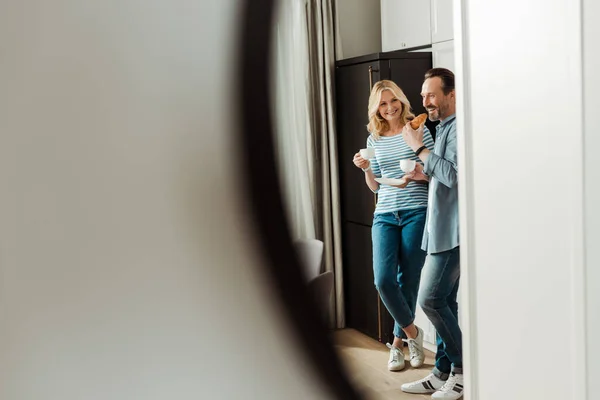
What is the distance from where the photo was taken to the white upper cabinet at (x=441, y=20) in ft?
5.45

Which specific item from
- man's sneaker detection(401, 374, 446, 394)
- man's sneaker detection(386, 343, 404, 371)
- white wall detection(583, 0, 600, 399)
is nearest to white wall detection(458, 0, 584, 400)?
white wall detection(583, 0, 600, 399)

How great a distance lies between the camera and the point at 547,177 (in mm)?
A: 1005

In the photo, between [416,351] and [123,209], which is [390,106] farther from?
[123,209]

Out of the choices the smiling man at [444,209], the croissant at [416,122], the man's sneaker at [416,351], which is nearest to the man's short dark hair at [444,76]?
the smiling man at [444,209]

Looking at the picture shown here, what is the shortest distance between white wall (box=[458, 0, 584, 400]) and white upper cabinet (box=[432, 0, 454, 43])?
0.54 meters

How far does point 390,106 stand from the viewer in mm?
620

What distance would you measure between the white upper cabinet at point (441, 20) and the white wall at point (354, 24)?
1053 millimetres

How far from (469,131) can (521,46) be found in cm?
17

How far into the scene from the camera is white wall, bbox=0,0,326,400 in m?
0.08

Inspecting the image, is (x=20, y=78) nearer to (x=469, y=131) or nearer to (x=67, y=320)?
(x=67, y=320)

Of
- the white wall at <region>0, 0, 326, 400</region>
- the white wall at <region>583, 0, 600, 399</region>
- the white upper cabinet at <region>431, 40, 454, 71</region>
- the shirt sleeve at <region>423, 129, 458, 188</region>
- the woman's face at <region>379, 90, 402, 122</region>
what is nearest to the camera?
the white wall at <region>0, 0, 326, 400</region>

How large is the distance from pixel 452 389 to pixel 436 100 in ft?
1.84

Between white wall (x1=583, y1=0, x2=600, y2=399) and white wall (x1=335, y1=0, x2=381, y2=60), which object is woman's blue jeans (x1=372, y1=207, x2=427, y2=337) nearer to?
white wall (x1=335, y1=0, x2=381, y2=60)

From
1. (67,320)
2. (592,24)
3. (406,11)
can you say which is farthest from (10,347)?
(406,11)
